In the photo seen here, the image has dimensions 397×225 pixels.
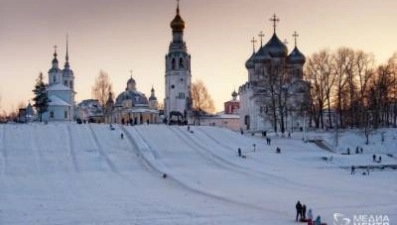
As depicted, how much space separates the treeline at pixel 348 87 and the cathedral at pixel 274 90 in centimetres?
156

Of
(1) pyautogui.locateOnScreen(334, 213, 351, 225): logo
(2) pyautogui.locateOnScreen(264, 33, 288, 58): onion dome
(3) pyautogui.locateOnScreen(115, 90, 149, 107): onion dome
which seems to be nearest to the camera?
(1) pyautogui.locateOnScreen(334, 213, 351, 225): logo

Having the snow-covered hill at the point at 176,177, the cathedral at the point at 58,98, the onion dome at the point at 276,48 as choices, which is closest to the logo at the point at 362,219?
the snow-covered hill at the point at 176,177

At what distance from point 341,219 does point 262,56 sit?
178 feet

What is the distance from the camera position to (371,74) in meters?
67.6

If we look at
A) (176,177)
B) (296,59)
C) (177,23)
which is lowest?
(176,177)

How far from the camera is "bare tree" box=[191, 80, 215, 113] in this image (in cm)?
9994

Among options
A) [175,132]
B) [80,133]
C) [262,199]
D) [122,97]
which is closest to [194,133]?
[175,132]

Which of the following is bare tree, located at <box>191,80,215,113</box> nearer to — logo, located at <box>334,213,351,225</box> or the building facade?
the building facade

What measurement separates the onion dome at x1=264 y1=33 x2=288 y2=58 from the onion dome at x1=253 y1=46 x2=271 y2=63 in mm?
442

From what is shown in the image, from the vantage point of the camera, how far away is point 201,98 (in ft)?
333

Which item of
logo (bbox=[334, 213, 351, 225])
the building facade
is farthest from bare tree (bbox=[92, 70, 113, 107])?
logo (bbox=[334, 213, 351, 225])

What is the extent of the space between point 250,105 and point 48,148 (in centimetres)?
3591

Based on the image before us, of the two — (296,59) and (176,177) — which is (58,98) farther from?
(176,177)

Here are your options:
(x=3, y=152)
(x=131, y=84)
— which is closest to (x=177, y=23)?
(x=131, y=84)
